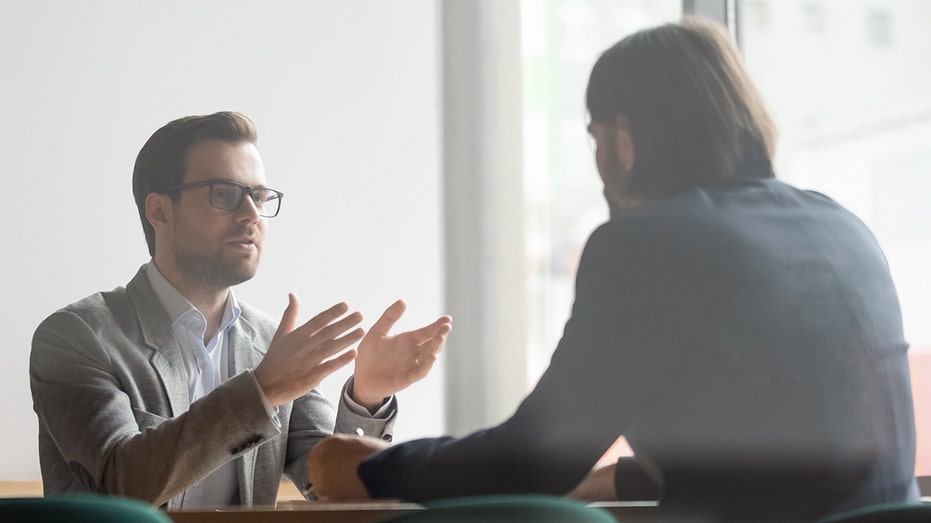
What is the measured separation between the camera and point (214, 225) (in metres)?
2.24

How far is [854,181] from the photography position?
11.6 feet

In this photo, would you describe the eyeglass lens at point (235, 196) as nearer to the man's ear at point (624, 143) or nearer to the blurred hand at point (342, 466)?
the blurred hand at point (342, 466)

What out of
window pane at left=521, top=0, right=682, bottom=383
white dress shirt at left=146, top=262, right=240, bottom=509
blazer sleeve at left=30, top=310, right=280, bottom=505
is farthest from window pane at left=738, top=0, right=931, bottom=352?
blazer sleeve at left=30, top=310, right=280, bottom=505

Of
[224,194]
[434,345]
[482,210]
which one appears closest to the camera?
[434,345]

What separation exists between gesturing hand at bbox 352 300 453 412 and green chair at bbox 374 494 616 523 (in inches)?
41.4

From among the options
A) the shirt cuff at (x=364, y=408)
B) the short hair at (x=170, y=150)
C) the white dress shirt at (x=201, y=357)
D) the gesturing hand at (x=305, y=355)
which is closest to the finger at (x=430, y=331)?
the shirt cuff at (x=364, y=408)

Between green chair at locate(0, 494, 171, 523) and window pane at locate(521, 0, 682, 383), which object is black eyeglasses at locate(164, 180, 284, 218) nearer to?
green chair at locate(0, 494, 171, 523)

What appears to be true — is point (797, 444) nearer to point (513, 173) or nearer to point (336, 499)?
point (336, 499)

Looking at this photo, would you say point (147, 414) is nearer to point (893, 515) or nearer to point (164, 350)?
point (164, 350)

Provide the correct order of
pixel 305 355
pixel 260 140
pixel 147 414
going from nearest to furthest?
pixel 305 355 < pixel 147 414 < pixel 260 140

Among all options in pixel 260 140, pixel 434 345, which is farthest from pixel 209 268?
pixel 434 345

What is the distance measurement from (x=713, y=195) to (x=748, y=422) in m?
0.34

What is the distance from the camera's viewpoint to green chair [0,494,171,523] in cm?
99

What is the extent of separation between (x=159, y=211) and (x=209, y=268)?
0.64 feet
